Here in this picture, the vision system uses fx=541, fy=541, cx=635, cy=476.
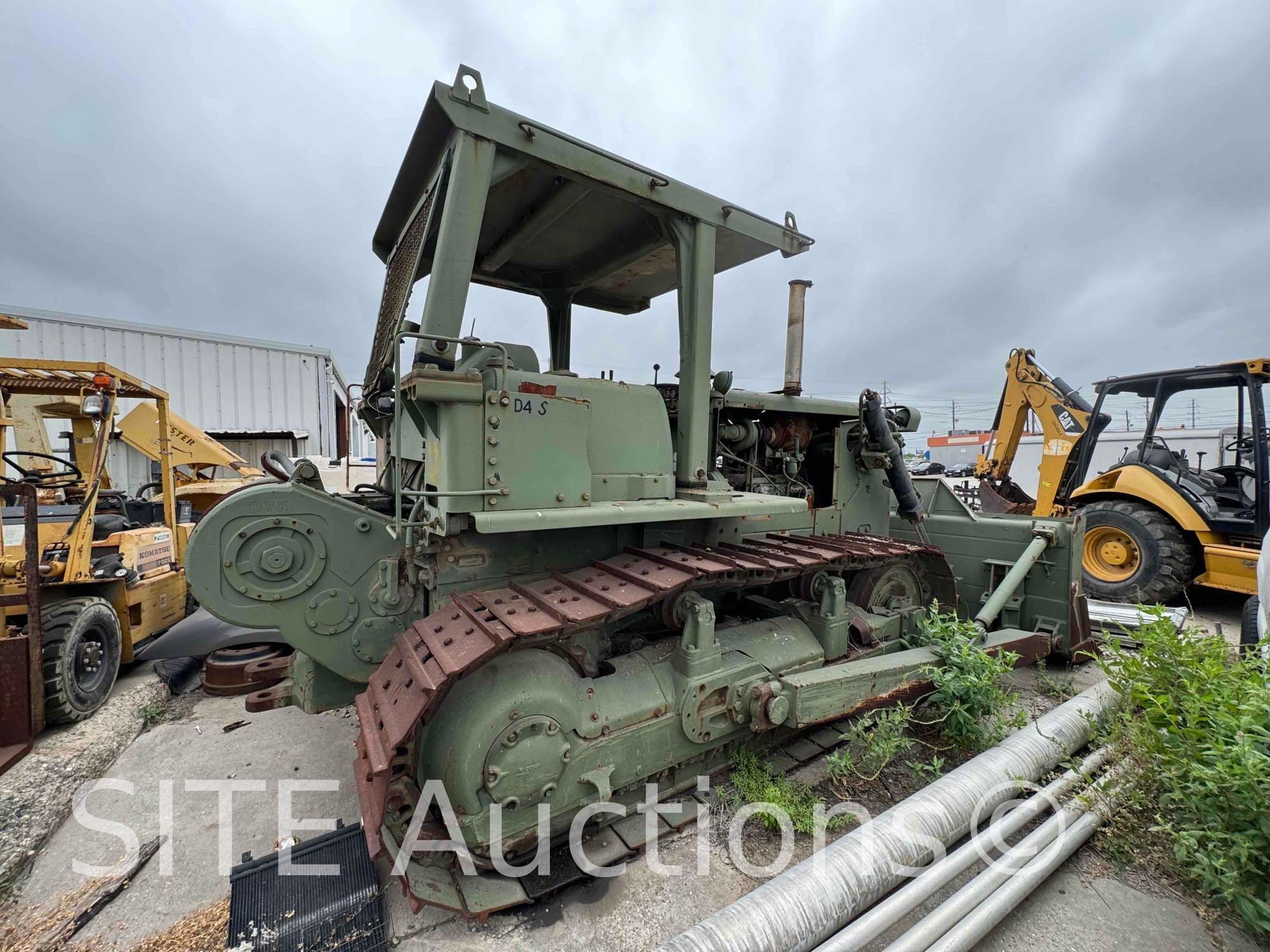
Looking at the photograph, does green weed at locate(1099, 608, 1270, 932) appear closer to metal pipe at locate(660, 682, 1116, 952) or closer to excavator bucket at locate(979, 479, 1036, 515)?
metal pipe at locate(660, 682, 1116, 952)

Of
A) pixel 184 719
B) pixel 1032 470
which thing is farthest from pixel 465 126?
pixel 1032 470

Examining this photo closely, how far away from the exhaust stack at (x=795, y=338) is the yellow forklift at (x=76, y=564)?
5.24 metres

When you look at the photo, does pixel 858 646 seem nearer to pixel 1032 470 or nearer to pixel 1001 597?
pixel 1001 597

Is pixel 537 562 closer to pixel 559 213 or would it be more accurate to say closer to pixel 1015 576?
pixel 559 213

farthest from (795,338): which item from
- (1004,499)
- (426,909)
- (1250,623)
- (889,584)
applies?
(1004,499)

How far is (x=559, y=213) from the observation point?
3314 millimetres

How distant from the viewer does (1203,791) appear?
2225mm

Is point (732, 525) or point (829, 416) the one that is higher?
point (829, 416)

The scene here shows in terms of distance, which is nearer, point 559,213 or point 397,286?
point 559,213

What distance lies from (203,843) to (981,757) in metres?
4.08

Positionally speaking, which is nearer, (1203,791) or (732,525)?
(1203,791)

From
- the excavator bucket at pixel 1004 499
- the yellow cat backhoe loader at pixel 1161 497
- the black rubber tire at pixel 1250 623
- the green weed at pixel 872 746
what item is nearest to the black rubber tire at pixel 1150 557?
the yellow cat backhoe loader at pixel 1161 497

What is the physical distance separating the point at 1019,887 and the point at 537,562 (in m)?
2.55

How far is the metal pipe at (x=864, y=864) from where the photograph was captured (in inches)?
74.2
